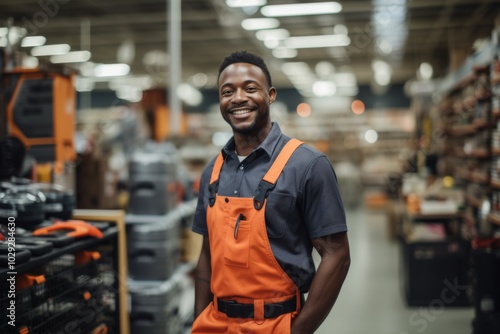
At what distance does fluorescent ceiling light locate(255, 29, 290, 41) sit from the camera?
1125 cm

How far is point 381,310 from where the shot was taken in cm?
566

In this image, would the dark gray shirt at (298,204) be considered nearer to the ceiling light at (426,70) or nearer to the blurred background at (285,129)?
the blurred background at (285,129)

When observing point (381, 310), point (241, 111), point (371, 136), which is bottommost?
point (381, 310)

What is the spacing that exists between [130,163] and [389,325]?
9.70ft

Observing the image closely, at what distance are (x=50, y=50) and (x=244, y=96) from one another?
12843 mm

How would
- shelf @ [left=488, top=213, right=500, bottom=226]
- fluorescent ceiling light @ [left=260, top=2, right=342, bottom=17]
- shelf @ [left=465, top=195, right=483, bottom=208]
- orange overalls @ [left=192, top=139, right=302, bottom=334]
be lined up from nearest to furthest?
orange overalls @ [left=192, top=139, right=302, bottom=334]
shelf @ [left=488, top=213, right=500, bottom=226]
shelf @ [left=465, top=195, right=483, bottom=208]
fluorescent ceiling light @ [left=260, top=2, right=342, bottom=17]

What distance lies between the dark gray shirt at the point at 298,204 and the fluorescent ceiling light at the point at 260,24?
28.7 ft

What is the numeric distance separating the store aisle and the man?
317cm

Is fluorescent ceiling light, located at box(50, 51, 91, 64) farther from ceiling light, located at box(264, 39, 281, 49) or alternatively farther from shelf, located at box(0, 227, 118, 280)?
shelf, located at box(0, 227, 118, 280)

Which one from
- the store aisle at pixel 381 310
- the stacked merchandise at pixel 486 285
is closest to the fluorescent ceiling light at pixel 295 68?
the store aisle at pixel 381 310

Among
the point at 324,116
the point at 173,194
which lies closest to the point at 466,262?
the point at 173,194

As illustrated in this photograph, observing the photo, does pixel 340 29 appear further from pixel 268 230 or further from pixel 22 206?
pixel 268 230

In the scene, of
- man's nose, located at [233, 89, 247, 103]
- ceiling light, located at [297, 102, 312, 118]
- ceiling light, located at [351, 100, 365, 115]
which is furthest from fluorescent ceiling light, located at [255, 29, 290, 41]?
man's nose, located at [233, 89, 247, 103]

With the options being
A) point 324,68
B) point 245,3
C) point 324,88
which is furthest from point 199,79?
point 245,3
